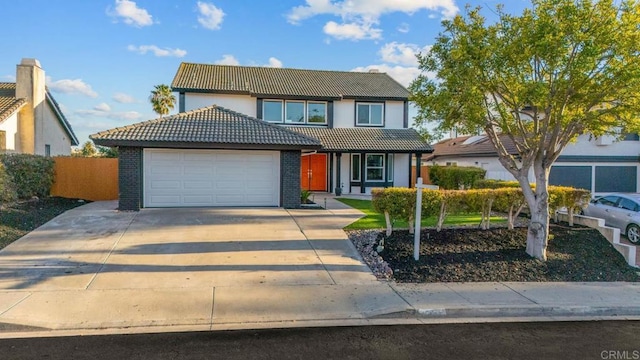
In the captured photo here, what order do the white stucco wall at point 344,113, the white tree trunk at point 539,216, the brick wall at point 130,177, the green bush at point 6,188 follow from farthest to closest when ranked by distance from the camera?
the white stucco wall at point 344,113 < the brick wall at point 130,177 < the green bush at point 6,188 < the white tree trunk at point 539,216

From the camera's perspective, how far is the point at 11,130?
66.1 ft

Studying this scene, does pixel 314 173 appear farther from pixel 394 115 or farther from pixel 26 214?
pixel 26 214

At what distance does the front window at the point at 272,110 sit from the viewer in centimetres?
2356

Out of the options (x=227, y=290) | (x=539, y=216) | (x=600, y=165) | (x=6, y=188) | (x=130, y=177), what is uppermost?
(x=600, y=165)

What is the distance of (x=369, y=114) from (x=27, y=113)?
18682 millimetres

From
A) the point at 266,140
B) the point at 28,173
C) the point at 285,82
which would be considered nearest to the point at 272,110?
the point at 285,82

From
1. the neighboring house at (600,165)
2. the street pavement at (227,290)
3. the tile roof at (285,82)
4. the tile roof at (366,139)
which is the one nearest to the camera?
the street pavement at (227,290)

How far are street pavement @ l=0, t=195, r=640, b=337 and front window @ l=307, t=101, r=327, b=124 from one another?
46.3ft

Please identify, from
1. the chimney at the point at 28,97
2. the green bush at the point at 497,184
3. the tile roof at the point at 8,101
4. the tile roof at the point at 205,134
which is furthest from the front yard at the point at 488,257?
the chimney at the point at 28,97

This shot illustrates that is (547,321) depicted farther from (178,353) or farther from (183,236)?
(183,236)

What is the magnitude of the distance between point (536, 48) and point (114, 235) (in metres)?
10.9

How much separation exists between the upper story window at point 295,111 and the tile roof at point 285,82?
68 cm

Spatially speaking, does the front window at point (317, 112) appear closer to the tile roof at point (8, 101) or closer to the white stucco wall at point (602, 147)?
the white stucco wall at point (602, 147)

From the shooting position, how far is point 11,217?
1212cm
